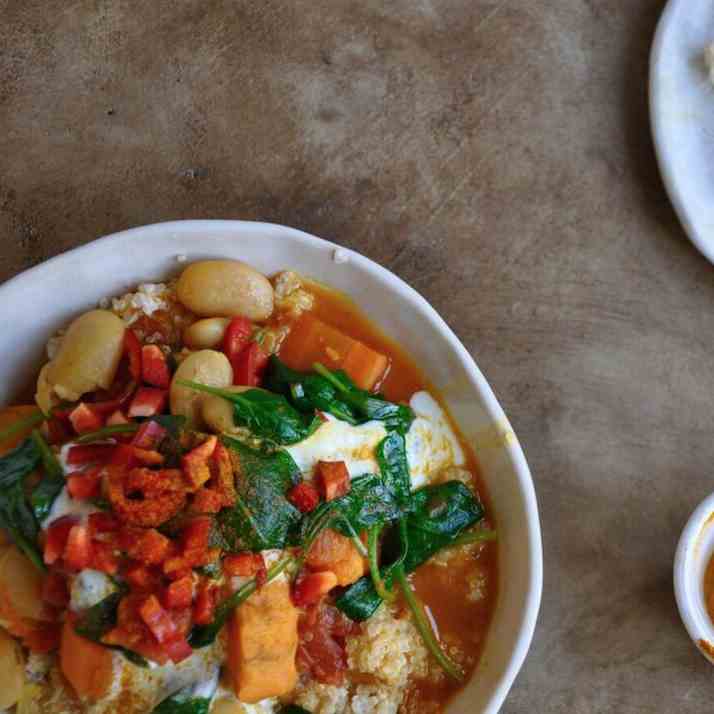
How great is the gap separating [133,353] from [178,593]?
32.3 inches

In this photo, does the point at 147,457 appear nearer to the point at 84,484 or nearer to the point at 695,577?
the point at 84,484

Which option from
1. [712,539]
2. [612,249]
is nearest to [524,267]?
[612,249]

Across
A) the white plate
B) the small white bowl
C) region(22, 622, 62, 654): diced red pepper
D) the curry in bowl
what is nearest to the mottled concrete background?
the white plate

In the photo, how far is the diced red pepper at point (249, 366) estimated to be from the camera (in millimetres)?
2902

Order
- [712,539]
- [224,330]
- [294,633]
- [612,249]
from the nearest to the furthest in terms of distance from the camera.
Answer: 1. [294,633]
2. [224,330]
3. [712,539]
4. [612,249]

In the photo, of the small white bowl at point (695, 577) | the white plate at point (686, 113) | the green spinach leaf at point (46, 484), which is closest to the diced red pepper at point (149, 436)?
the green spinach leaf at point (46, 484)

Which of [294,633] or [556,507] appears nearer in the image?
[294,633]

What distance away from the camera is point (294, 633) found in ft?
8.88

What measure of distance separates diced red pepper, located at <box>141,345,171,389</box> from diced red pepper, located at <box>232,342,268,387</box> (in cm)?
23

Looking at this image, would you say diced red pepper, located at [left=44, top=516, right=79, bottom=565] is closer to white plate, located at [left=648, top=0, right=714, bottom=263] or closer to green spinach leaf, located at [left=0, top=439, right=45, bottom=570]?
green spinach leaf, located at [left=0, top=439, right=45, bottom=570]

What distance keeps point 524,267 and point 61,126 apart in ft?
6.33

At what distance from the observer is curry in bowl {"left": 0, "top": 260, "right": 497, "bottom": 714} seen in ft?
8.39

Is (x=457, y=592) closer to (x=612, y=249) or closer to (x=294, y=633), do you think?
(x=294, y=633)

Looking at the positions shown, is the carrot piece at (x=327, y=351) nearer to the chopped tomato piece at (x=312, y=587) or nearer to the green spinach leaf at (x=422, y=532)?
the green spinach leaf at (x=422, y=532)
